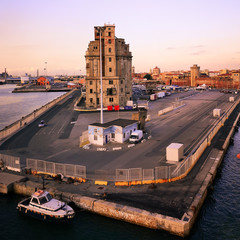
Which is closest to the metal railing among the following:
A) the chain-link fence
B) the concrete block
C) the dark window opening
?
the chain-link fence

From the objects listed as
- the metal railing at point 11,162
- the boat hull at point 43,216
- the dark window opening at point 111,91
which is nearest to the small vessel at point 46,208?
the boat hull at point 43,216

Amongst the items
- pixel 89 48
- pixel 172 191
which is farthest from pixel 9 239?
pixel 89 48

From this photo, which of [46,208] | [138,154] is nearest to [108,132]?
[138,154]

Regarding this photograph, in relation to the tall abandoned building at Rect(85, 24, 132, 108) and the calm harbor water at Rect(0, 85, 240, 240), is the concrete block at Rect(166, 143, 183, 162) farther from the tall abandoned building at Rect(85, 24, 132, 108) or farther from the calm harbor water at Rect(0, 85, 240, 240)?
the tall abandoned building at Rect(85, 24, 132, 108)

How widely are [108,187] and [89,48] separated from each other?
76.7 meters

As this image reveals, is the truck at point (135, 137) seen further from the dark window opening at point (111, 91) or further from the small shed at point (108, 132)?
the dark window opening at point (111, 91)

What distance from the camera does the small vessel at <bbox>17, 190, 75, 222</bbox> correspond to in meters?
23.4

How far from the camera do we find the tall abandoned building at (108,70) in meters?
93.6

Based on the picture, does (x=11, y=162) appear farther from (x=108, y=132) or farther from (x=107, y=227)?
(x=108, y=132)

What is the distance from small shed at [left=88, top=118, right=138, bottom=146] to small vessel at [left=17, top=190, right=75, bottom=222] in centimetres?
1958

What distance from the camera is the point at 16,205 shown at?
27250 mm

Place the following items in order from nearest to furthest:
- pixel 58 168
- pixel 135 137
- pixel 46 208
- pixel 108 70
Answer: pixel 46 208 < pixel 58 168 < pixel 135 137 < pixel 108 70

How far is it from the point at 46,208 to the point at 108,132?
2275cm

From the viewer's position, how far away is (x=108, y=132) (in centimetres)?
4531
